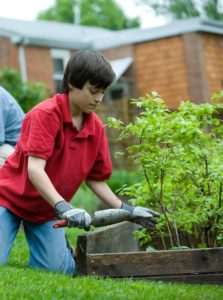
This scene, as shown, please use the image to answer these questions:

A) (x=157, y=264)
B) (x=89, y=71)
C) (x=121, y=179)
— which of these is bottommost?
(x=121, y=179)

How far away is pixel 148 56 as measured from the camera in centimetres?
2512

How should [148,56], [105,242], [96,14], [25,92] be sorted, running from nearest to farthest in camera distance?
1. [105,242]
2. [25,92]
3. [148,56]
4. [96,14]

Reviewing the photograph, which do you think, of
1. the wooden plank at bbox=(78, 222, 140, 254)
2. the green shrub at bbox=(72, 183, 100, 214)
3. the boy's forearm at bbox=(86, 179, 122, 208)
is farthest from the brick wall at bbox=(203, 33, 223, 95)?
the boy's forearm at bbox=(86, 179, 122, 208)

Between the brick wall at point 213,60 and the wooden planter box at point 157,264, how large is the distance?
20246 millimetres

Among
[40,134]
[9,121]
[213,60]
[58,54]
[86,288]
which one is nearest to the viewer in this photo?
[86,288]

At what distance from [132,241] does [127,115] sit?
12.9m

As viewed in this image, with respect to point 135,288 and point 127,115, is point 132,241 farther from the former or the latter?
point 127,115

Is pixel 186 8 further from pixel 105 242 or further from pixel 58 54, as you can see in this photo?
pixel 105 242

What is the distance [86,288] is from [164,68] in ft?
70.2

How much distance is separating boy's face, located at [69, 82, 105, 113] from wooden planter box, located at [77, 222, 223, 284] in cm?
85

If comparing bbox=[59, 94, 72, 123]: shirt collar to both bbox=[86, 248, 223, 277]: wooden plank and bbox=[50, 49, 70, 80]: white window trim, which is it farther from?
bbox=[50, 49, 70, 80]: white window trim

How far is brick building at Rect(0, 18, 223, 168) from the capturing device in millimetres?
24125

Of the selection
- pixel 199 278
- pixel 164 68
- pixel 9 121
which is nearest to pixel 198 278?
pixel 199 278

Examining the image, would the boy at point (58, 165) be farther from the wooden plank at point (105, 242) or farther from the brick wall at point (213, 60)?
the brick wall at point (213, 60)
